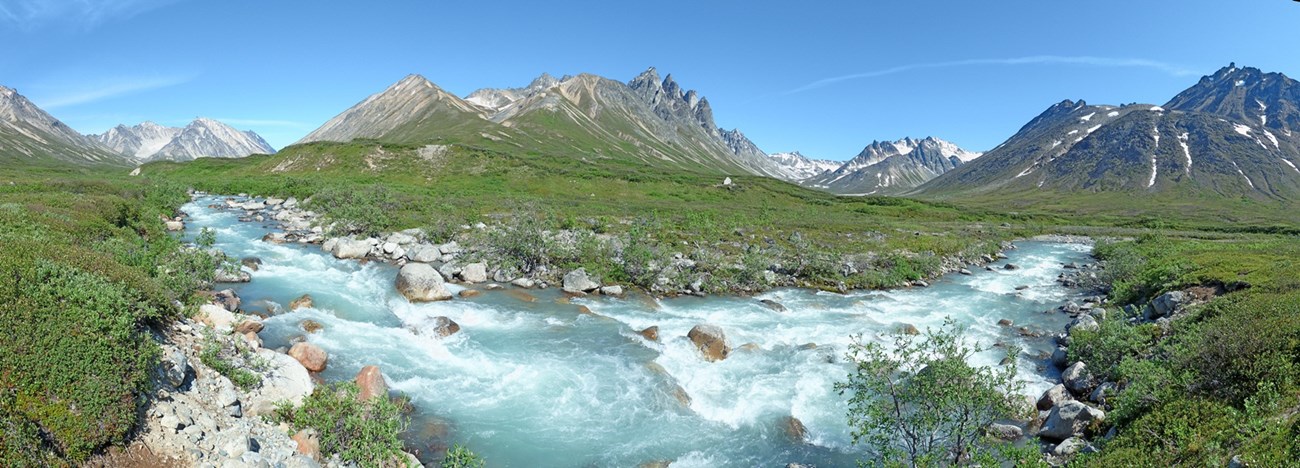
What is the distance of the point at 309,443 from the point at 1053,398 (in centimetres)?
2723

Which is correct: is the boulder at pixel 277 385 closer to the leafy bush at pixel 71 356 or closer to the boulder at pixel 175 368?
the boulder at pixel 175 368

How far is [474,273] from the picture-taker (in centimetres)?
4059

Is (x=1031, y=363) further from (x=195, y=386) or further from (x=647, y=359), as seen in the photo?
(x=195, y=386)

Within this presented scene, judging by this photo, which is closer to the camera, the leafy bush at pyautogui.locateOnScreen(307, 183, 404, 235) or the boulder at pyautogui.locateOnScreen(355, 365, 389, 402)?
the boulder at pyautogui.locateOnScreen(355, 365, 389, 402)

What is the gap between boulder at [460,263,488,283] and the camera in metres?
40.2

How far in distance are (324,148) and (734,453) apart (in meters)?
163

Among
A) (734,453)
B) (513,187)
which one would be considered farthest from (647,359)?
(513,187)

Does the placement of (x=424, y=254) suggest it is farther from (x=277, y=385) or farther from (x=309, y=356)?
(x=277, y=385)

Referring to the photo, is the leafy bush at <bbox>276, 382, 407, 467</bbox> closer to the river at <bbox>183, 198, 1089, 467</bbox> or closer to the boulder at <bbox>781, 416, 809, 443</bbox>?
the river at <bbox>183, 198, 1089, 467</bbox>

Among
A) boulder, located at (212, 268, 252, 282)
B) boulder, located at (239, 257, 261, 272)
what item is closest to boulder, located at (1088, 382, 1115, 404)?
boulder, located at (212, 268, 252, 282)

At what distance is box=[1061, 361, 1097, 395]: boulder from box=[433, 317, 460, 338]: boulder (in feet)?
97.7

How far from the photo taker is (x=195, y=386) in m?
15.7

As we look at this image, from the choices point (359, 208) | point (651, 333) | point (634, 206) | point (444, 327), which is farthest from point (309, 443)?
point (634, 206)

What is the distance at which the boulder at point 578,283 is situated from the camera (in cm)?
3953
